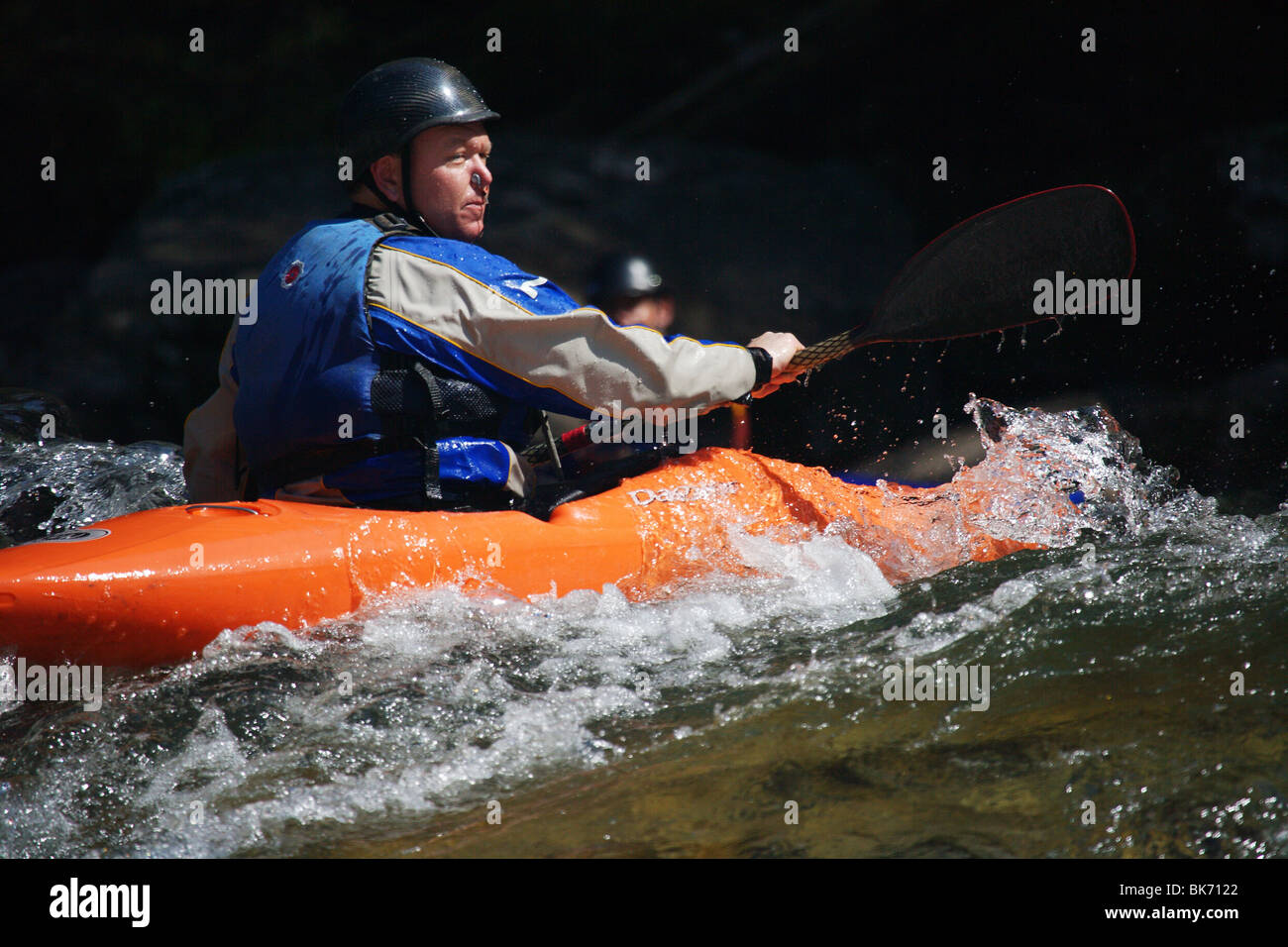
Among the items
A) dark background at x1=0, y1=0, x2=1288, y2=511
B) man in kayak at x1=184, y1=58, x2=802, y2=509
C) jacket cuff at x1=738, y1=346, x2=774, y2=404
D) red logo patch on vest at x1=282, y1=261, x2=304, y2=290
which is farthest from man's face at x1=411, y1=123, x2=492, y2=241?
dark background at x1=0, y1=0, x2=1288, y2=511

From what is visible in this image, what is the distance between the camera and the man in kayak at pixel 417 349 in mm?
2654

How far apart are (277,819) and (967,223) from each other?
2596 millimetres

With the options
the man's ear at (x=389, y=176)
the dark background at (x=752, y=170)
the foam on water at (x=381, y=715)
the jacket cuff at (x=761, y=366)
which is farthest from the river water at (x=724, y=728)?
the dark background at (x=752, y=170)

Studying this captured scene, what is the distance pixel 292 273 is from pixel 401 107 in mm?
547

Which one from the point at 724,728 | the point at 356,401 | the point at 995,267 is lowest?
the point at 724,728

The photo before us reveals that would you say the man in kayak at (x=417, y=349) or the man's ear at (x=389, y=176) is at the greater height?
the man's ear at (x=389, y=176)

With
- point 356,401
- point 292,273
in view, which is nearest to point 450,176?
point 292,273

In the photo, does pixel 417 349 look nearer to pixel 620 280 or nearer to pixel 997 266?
pixel 620 280

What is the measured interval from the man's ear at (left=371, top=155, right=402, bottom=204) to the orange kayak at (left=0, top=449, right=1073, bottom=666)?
951mm

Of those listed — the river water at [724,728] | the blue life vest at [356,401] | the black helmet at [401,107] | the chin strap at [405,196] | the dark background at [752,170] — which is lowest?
the river water at [724,728]

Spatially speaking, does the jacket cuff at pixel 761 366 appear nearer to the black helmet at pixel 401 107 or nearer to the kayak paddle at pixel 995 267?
the kayak paddle at pixel 995 267

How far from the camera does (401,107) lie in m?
2.94

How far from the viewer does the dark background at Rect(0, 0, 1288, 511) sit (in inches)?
218

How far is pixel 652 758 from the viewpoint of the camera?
6.88ft
